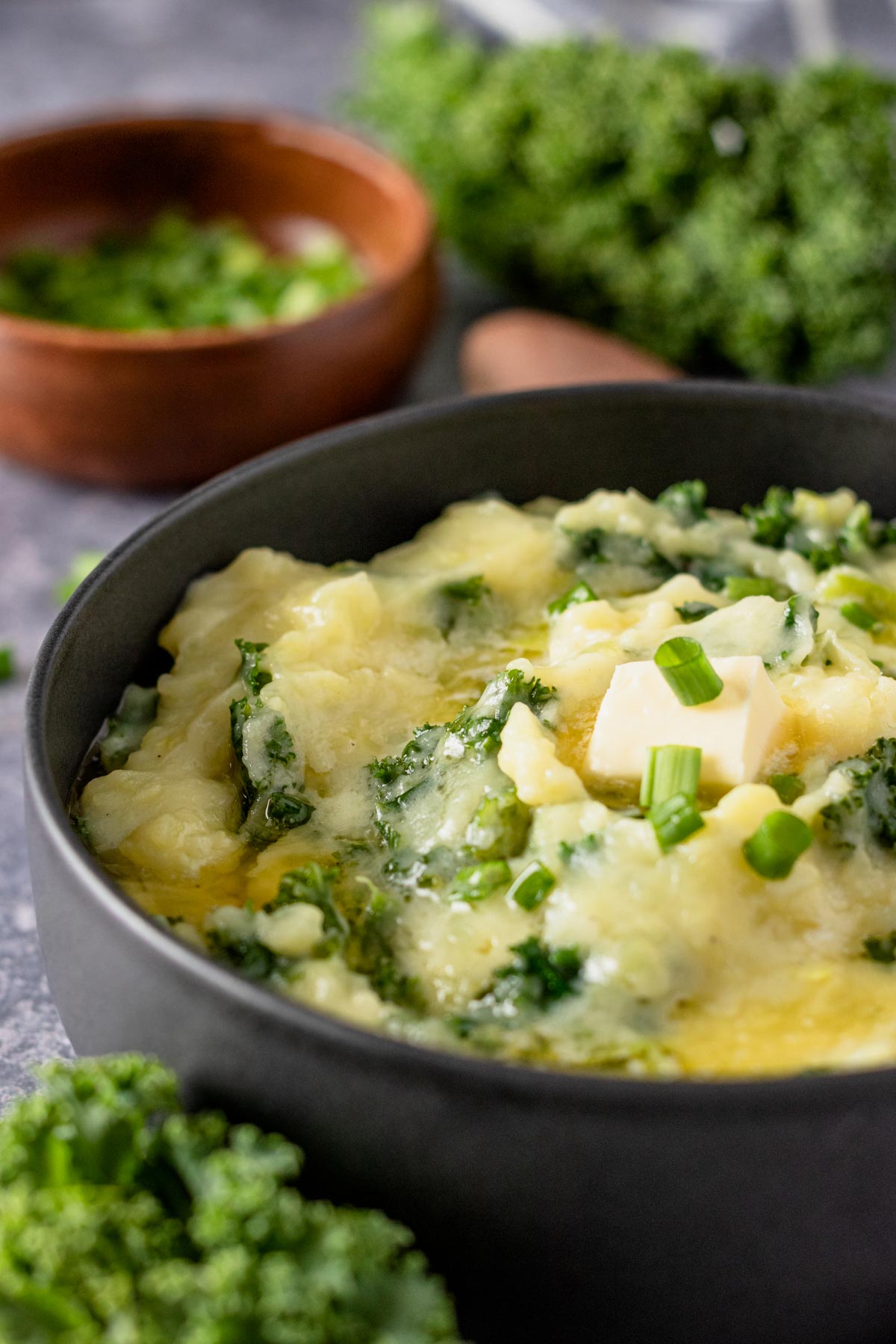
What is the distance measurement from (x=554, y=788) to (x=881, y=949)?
661 mm

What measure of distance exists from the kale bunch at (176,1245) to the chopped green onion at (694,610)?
63.3 inches

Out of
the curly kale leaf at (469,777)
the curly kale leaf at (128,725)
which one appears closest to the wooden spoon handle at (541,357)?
the curly kale leaf at (128,725)

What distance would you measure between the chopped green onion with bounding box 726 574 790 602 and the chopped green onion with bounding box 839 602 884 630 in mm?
188

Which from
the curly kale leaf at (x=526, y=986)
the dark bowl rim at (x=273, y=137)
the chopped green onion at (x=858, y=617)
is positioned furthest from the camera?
the dark bowl rim at (x=273, y=137)

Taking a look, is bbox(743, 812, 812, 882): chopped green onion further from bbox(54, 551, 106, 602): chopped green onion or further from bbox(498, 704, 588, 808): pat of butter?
bbox(54, 551, 106, 602): chopped green onion

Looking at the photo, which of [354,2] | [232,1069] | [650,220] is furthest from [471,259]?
[232,1069]

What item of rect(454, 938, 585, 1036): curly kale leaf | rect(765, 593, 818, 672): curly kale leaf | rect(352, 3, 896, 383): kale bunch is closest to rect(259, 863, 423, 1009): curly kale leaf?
rect(454, 938, 585, 1036): curly kale leaf

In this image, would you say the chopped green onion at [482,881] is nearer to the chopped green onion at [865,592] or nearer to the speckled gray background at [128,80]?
the chopped green onion at [865,592]

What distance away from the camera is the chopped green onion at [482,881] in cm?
275

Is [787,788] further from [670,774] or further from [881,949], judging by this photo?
[881,949]

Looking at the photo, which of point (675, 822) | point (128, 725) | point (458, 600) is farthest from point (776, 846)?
point (128, 725)

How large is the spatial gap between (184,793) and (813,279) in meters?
3.59

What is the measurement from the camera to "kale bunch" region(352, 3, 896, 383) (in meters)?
5.60

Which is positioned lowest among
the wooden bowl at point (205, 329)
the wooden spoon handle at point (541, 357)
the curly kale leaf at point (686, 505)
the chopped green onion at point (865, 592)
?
the wooden bowl at point (205, 329)
